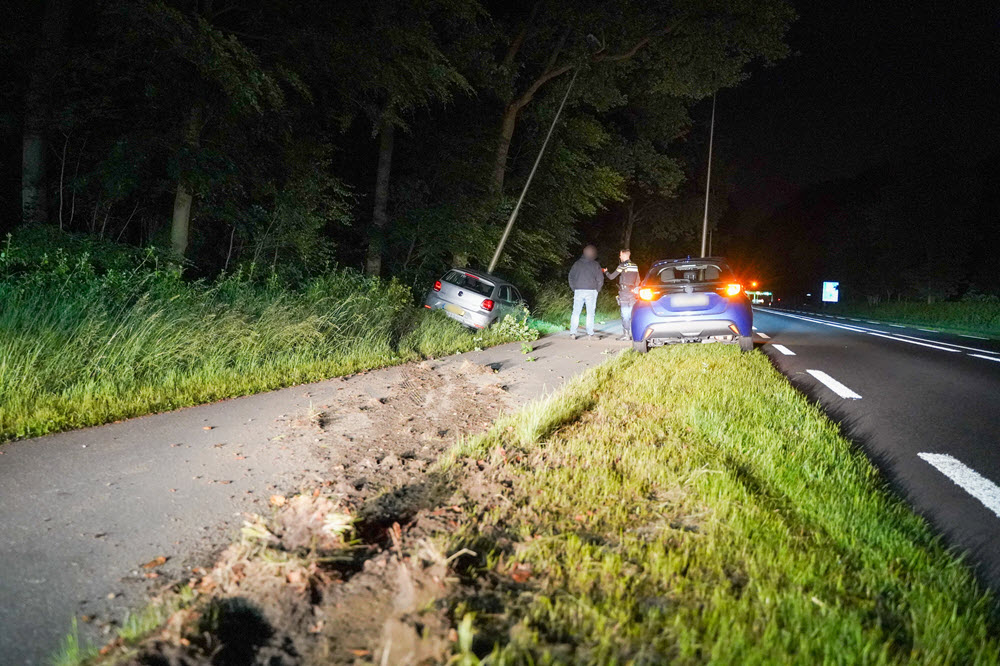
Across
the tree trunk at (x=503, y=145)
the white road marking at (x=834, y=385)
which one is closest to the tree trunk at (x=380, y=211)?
the tree trunk at (x=503, y=145)

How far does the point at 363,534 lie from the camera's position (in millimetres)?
2689

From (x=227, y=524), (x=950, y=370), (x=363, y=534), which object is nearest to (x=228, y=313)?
(x=227, y=524)

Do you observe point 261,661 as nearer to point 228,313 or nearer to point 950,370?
point 228,313

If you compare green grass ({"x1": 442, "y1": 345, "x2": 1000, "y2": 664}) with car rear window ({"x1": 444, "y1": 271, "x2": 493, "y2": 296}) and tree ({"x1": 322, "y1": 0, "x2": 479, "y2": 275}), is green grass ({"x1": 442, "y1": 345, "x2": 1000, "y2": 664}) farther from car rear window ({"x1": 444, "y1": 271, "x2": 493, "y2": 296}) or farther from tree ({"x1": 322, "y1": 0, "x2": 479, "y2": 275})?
tree ({"x1": 322, "y1": 0, "x2": 479, "y2": 275})

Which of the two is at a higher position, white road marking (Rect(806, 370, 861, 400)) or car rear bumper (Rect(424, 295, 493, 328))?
car rear bumper (Rect(424, 295, 493, 328))

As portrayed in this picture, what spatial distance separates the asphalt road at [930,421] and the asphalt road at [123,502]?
3.84 m

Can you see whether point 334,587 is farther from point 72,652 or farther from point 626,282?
point 626,282

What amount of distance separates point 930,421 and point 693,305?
3875 mm

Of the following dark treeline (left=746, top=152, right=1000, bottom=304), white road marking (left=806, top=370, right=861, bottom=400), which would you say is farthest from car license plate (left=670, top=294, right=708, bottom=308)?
dark treeline (left=746, top=152, right=1000, bottom=304)

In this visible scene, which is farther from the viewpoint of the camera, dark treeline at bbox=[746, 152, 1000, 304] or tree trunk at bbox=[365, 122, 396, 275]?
dark treeline at bbox=[746, 152, 1000, 304]

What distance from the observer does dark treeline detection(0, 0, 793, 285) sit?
1038cm

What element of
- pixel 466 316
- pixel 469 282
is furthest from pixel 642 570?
pixel 469 282

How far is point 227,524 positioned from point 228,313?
5596 mm

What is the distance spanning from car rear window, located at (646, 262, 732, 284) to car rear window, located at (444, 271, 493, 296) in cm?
456
